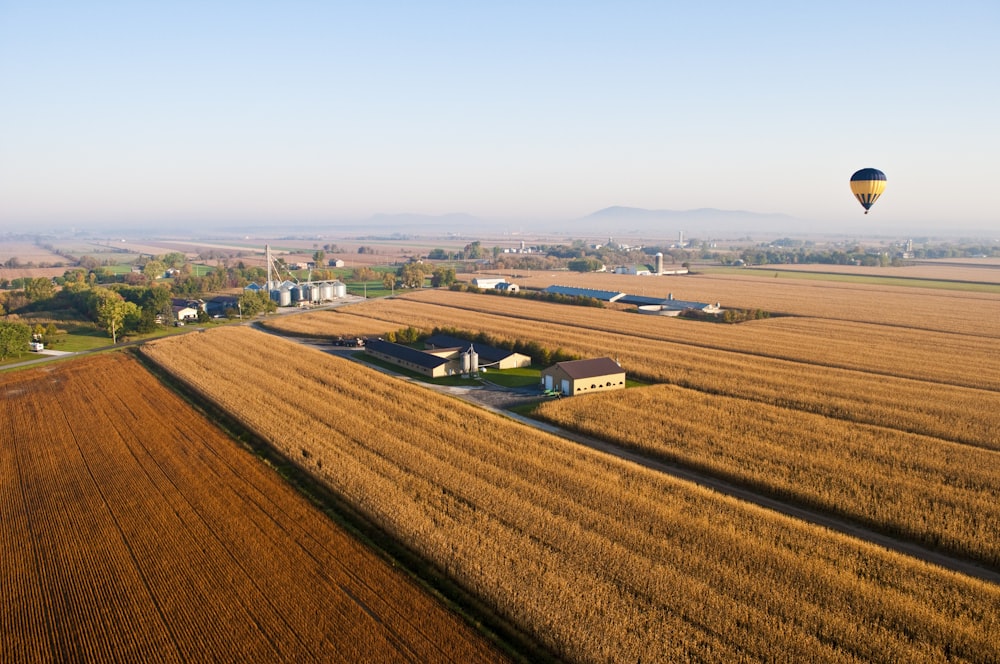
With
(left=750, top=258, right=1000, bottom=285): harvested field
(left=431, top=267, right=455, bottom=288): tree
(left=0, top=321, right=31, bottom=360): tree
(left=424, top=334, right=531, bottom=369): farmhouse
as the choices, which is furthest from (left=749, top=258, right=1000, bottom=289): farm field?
(left=0, top=321, right=31, bottom=360): tree

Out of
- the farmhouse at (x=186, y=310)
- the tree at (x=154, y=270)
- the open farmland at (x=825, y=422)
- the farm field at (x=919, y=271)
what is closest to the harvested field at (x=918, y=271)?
the farm field at (x=919, y=271)

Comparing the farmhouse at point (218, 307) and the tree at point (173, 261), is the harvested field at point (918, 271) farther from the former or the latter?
the tree at point (173, 261)

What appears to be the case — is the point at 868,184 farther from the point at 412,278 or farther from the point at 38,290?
the point at 38,290

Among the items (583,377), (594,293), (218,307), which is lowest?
(218,307)

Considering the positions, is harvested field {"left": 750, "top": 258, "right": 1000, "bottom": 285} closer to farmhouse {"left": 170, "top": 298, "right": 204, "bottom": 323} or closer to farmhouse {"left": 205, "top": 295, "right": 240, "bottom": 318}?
farmhouse {"left": 205, "top": 295, "right": 240, "bottom": 318}

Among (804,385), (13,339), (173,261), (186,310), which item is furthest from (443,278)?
(173,261)

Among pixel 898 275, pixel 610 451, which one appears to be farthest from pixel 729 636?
pixel 898 275

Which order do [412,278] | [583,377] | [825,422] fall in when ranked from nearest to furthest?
1. [825,422]
2. [583,377]
3. [412,278]
